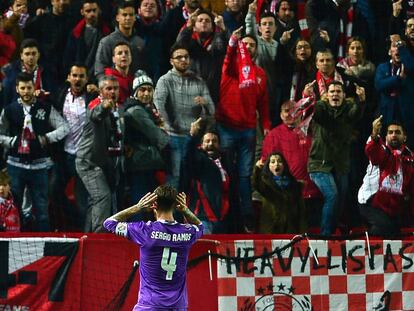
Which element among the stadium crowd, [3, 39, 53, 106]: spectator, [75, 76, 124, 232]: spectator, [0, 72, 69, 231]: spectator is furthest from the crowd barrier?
[3, 39, 53, 106]: spectator

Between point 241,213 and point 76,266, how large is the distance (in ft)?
9.09

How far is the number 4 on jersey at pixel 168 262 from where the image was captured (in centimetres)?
908

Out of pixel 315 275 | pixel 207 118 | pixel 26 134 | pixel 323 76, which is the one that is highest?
pixel 323 76

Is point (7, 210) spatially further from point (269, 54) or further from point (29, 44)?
point (269, 54)

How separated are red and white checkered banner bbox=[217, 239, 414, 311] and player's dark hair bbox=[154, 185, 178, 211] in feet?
7.25

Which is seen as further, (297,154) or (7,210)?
(297,154)

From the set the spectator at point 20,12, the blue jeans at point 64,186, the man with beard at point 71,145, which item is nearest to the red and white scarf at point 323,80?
the man with beard at point 71,145

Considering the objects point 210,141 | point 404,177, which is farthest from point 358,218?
point 210,141

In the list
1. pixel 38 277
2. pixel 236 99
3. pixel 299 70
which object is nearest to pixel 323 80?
pixel 299 70

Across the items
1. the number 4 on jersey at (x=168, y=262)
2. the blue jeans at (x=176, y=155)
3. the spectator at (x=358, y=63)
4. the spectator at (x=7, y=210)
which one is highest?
the spectator at (x=358, y=63)

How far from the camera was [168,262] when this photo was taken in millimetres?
9102

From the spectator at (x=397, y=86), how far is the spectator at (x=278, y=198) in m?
1.64

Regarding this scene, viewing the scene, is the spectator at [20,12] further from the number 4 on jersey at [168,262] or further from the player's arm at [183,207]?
the number 4 on jersey at [168,262]

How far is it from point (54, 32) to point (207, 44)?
209 cm
